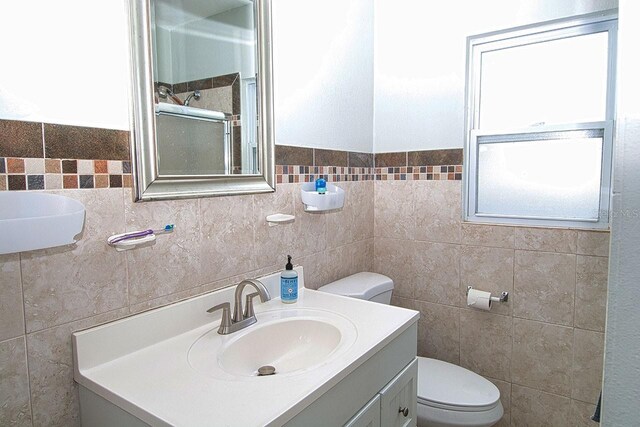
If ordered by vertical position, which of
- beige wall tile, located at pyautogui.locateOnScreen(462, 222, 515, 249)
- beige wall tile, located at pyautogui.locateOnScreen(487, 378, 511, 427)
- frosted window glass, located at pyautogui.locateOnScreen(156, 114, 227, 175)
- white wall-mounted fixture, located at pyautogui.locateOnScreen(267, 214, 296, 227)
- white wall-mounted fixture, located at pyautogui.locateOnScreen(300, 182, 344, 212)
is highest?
frosted window glass, located at pyautogui.locateOnScreen(156, 114, 227, 175)

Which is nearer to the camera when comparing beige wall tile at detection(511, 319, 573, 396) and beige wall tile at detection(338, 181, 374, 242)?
beige wall tile at detection(511, 319, 573, 396)

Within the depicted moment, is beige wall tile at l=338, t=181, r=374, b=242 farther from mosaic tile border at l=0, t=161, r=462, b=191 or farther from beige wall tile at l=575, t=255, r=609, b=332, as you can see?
mosaic tile border at l=0, t=161, r=462, b=191

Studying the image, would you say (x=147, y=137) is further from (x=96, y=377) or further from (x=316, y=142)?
(x=316, y=142)

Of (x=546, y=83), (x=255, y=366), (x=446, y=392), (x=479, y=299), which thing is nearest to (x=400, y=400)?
(x=446, y=392)

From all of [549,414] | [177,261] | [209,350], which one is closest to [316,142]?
[177,261]

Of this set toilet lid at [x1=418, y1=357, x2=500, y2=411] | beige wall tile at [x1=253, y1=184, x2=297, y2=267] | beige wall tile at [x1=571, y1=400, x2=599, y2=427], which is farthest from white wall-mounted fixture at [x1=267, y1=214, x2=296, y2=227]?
beige wall tile at [x1=571, y1=400, x2=599, y2=427]

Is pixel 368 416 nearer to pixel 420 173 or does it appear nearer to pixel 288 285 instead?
pixel 288 285

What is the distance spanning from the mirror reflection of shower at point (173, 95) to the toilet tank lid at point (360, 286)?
39.4 inches

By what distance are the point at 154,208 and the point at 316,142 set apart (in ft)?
2.86

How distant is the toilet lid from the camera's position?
1601 millimetres

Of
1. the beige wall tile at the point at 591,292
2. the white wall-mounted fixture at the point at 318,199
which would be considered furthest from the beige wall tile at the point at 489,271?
the white wall-mounted fixture at the point at 318,199

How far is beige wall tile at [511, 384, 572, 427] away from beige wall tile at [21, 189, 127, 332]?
5.98 feet

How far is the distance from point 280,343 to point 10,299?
77 cm

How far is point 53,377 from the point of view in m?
0.99
